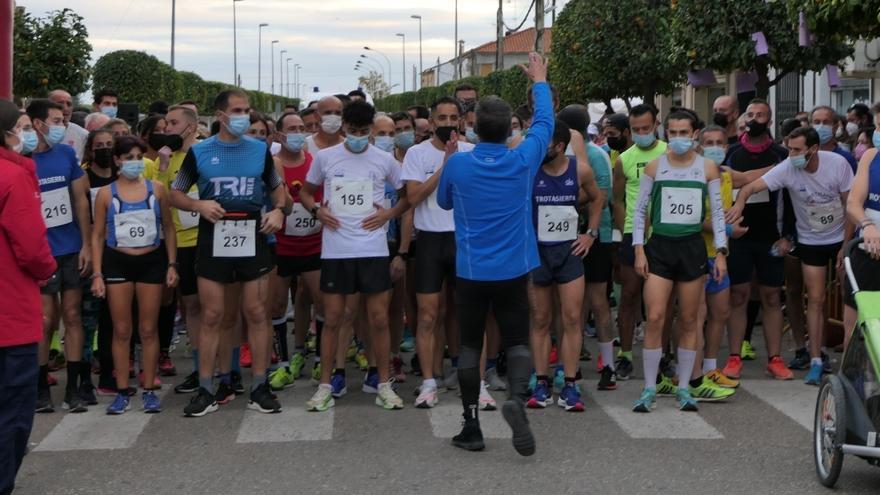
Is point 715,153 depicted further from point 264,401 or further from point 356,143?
point 264,401

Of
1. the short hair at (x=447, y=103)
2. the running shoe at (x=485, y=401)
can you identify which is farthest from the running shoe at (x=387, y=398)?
the short hair at (x=447, y=103)

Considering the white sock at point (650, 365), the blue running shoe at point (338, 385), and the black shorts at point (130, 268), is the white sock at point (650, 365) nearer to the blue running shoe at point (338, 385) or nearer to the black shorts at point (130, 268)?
the blue running shoe at point (338, 385)

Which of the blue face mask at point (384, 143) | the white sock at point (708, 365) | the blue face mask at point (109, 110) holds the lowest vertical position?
the white sock at point (708, 365)

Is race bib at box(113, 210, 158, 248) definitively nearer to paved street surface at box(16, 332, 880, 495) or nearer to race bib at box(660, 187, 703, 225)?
paved street surface at box(16, 332, 880, 495)

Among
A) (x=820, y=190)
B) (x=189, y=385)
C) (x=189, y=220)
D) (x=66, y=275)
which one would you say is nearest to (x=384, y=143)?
(x=189, y=220)

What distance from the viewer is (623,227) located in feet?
35.1

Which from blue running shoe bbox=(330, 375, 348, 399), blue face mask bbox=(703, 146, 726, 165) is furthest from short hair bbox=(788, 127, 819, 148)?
blue running shoe bbox=(330, 375, 348, 399)

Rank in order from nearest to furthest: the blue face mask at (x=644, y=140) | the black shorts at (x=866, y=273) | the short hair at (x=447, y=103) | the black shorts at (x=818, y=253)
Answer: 1. the black shorts at (x=866, y=273)
2. the short hair at (x=447, y=103)
3. the blue face mask at (x=644, y=140)
4. the black shorts at (x=818, y=253)

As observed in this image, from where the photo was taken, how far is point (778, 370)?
10859mm

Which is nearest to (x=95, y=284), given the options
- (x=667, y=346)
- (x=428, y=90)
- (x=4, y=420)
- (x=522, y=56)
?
(x=4, y=420)

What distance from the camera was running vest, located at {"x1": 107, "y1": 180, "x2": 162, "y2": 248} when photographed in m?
9.45

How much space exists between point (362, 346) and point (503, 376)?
4.82 ft

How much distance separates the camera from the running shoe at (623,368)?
10953 mm

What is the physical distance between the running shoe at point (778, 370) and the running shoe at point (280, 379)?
372 centimetres
